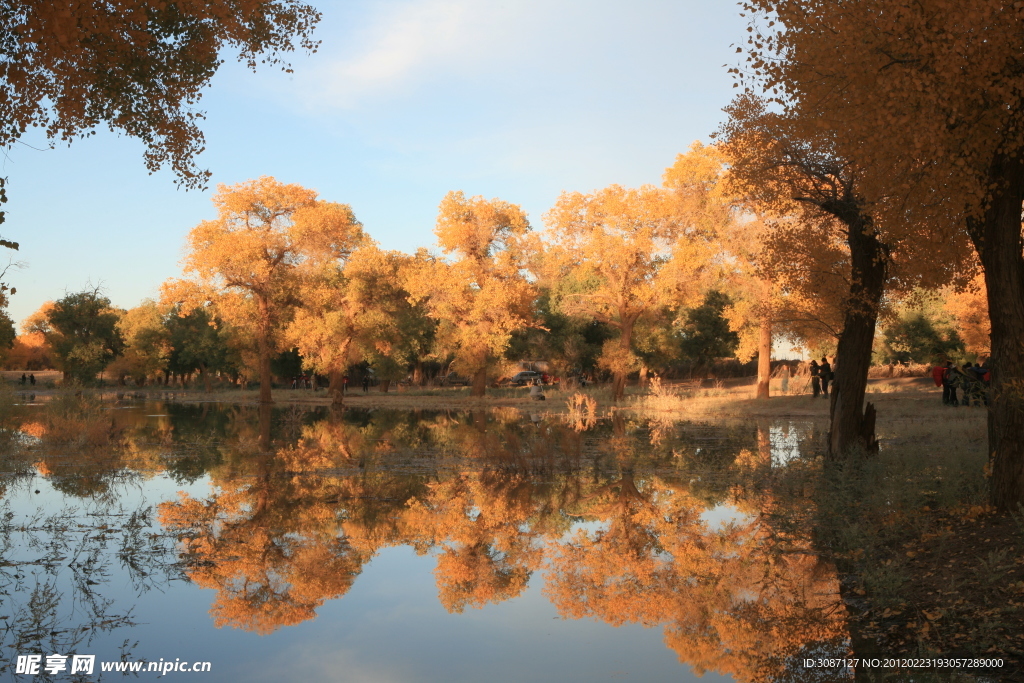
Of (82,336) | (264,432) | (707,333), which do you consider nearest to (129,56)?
(264,432)

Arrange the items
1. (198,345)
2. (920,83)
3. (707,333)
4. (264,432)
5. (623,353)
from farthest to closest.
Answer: (198,345), (707,333), (623,353), (264,432), (920,83)

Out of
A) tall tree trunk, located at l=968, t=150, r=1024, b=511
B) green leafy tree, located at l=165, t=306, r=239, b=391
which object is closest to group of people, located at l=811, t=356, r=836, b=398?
tall tree trunk, located at l=968, t=150, r=1024, b=511

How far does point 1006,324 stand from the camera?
8.83m

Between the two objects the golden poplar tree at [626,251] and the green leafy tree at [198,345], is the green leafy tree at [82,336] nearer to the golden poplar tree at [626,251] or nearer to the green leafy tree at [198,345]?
the green leafy tree at [198,345]

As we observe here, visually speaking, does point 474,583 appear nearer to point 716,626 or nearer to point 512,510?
point 716,626

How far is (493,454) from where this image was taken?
15.6 m

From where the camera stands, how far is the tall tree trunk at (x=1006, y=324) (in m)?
8.75

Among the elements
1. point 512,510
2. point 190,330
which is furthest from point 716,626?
point 190,330

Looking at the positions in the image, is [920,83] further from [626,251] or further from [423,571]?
[626,251]

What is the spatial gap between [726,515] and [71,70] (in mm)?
9763

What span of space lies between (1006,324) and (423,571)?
655cm

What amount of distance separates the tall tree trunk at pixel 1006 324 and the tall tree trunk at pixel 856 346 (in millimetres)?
4754

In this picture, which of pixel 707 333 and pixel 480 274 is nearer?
pixel 480 274

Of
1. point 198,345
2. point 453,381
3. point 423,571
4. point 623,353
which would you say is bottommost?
point 423,571
